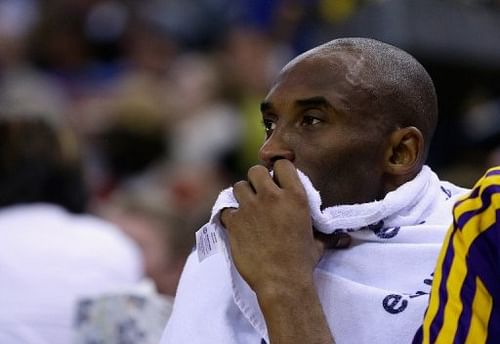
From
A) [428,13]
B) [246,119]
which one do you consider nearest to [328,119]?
[428,13]

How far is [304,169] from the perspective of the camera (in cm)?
212

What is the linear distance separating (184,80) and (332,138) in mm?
5635

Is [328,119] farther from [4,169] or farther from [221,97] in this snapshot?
[221,97]

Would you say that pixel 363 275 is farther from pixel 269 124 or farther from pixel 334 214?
pixel 269 124

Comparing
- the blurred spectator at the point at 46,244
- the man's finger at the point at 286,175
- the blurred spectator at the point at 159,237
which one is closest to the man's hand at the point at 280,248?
the man's finger at the point at 286,175

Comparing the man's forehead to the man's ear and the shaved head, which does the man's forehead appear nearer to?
the shaved head

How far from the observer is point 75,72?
843 cm

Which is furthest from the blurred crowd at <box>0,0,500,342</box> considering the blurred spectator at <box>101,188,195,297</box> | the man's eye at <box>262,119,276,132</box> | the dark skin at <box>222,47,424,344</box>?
the dark skin at <box>222,47,424,344</box>

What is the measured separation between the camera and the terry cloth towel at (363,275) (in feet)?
6.66

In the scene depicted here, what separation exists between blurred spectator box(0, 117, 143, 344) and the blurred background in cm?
8

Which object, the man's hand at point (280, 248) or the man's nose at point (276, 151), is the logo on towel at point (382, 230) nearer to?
the man's hand at point (280, 248)

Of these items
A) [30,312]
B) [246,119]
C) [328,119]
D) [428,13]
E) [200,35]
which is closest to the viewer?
[328,119]

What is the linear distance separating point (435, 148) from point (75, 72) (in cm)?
420

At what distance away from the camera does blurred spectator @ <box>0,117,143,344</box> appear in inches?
136
